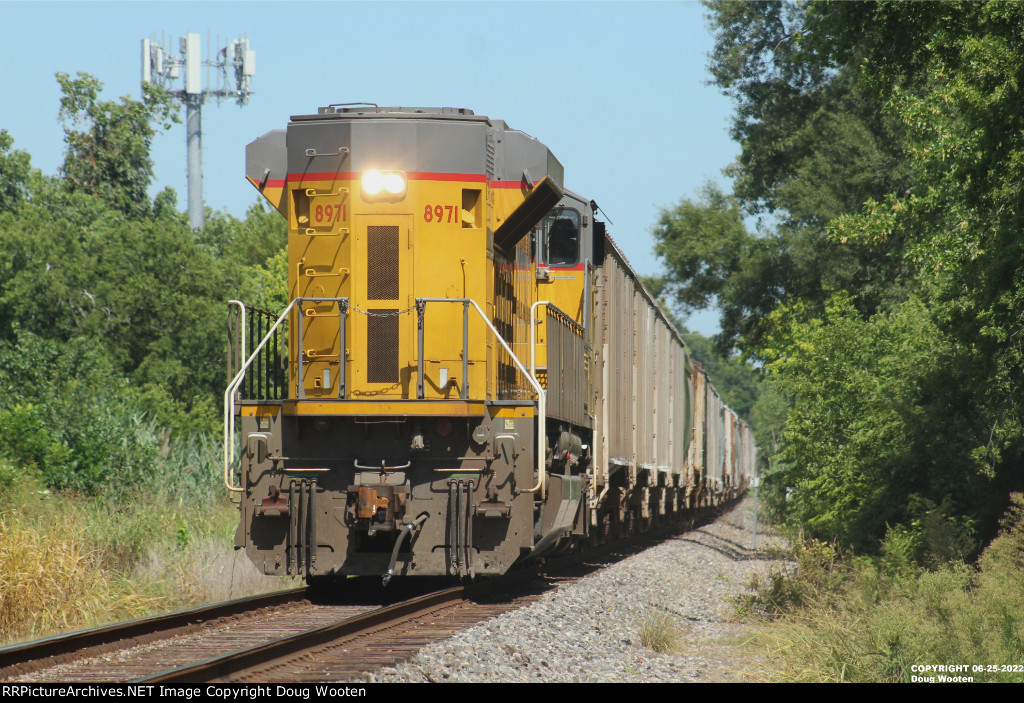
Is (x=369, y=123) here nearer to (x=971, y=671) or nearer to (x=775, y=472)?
(x=971, y=671)

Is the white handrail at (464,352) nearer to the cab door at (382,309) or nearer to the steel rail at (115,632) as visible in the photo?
the cab door at (382,309)

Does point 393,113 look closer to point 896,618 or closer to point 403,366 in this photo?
point 403,366

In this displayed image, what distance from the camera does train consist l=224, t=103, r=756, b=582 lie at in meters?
9.04

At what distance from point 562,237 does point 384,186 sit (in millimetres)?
2917

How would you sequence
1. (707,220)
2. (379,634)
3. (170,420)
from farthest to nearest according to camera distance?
(707,220) < (170,420) < (379,634)

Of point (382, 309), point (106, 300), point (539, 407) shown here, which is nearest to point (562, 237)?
point (382, 309)

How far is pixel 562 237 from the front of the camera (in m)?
12.0

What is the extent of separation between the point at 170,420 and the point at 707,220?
1591 centimetres

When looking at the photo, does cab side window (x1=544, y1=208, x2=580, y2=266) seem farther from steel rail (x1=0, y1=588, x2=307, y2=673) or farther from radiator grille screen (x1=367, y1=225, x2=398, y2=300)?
steel rail (x1=0, y1=588, x2=307, y2=673)

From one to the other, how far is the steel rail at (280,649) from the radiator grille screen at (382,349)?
195 centimetres

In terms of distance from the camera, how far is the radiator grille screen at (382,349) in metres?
9.55

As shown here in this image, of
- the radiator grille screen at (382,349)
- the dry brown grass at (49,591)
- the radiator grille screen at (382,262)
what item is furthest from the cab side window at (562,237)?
the dry brown grass at (49,591)

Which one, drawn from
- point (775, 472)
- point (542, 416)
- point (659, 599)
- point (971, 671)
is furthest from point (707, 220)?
point (971, 671)

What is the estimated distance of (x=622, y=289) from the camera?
14.6 metres
